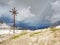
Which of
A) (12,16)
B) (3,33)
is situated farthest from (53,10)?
(3,33)

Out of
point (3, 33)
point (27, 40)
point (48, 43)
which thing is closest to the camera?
point (48, 43)

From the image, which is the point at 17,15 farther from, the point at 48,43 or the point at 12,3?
the point at 48,43

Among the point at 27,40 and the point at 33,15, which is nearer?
the point at 27,40

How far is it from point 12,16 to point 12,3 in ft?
1.81

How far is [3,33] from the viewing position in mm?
7035

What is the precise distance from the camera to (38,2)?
7305mm

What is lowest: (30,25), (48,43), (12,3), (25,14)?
(48,43)

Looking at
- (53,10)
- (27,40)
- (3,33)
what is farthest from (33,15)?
(27,40)

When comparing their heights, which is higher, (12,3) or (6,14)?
(12,3)

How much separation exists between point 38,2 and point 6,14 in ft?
4.69

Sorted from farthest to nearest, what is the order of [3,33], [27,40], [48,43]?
[3,33], [27,40], [48,43]

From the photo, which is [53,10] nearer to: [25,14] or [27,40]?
[25,14]

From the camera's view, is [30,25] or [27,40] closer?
[27,40]

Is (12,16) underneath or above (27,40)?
above
